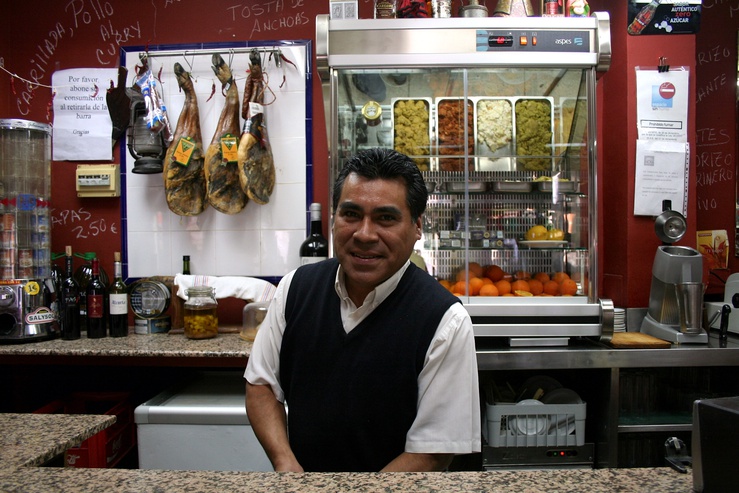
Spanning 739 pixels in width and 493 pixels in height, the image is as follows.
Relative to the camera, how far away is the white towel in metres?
2.82

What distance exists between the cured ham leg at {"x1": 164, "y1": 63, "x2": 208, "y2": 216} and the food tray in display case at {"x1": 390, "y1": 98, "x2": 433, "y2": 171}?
1159mm

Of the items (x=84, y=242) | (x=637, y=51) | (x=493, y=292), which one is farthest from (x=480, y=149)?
(x=84, y=242)

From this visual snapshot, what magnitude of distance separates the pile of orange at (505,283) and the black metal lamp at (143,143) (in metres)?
1.78

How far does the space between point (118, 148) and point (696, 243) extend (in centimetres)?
353

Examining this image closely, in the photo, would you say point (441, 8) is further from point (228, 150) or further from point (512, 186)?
point (228, 150)

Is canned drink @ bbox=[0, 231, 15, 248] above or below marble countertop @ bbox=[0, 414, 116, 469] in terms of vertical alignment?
above

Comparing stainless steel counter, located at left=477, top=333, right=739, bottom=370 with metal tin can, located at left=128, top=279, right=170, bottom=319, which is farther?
metal tin can, located at left=128, top=279, right=170, bottom=319

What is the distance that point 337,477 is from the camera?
2.99 ft

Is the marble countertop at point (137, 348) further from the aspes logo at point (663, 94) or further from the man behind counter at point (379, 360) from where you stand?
the aspes logo at point (663, 94)

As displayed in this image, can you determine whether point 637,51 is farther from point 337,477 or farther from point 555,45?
point 337,477

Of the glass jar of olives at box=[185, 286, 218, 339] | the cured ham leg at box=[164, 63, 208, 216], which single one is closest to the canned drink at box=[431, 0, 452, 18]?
the cured ham leg at box=[164, 63, 208, 216]

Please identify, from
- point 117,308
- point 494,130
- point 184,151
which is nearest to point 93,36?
point 184,151

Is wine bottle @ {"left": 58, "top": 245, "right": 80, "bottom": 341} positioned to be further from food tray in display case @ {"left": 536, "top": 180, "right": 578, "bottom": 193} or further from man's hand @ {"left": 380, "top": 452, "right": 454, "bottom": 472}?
food tray in display case @ {"left": 536, "top": 180, "right": 578, "bottom": 193}

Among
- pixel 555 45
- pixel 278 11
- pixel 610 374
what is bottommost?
pixel 610 374
